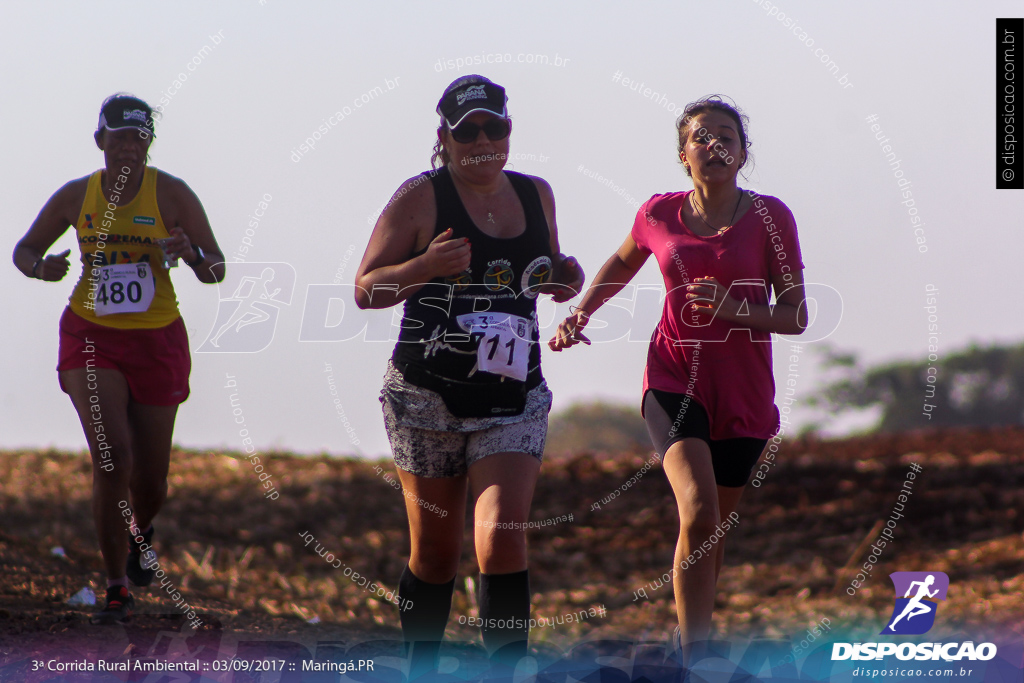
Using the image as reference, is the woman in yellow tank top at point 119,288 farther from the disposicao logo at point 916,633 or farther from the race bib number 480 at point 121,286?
the disposicao logo at point 916,633

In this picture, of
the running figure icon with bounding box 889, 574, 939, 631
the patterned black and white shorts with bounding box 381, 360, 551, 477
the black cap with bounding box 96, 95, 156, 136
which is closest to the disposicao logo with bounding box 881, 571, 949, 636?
the running figure icon with bounding box 889, 574, 939, 631

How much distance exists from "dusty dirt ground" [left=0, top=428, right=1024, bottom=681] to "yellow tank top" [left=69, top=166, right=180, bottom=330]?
1.50 m

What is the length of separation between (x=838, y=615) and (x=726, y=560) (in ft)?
4.78

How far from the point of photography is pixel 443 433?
152 inches

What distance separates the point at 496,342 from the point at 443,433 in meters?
0.40

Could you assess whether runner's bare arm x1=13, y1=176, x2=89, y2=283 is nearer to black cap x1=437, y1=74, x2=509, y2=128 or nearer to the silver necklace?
black cap x1=437, y1=74, x2=509, y2=128

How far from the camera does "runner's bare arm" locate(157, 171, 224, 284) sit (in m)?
4.91

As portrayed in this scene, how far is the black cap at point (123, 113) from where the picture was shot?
4.81 metres

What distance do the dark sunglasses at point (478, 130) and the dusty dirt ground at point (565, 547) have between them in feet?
8.25

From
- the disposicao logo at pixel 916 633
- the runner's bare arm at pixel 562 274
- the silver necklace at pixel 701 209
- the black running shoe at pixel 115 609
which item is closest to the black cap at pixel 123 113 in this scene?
the runner's bare arm at pixel 562 274

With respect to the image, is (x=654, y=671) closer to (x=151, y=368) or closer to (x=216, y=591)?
(x=151, y=368)

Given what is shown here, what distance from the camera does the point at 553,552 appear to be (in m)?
8.35

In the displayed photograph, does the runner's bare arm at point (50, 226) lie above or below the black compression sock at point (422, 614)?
above

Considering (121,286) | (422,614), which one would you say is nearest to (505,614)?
(422,614)
